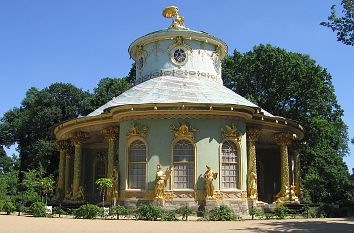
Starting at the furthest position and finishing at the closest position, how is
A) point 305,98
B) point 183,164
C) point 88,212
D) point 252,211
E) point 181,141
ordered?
point 305,98, point 181,141, point 183,164, point 252,211, point 88,212

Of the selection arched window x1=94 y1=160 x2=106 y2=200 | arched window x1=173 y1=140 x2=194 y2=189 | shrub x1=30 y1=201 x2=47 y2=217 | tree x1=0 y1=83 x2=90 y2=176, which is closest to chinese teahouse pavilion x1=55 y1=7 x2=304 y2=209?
arched window x1=173 y1=140 x2=194 y2=189

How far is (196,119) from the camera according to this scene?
20.8m

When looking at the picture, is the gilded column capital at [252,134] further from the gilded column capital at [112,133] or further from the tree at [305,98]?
the tree at [305,98]

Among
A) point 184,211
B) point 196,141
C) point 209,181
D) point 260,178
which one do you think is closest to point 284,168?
point 260,178

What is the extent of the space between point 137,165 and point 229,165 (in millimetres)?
4521

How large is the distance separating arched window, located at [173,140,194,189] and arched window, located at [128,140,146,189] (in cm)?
156

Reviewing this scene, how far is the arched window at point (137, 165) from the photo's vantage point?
2083 centimetres

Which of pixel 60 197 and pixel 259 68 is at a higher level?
pixel 259 68

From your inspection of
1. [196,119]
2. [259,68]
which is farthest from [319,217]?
[259,68]

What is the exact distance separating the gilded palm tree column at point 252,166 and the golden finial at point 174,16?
9208 millimetres

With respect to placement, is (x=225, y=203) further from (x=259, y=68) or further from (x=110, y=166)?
(x=259, y=68)

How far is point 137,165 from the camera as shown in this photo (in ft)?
68.9

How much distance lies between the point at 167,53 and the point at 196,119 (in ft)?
24.0

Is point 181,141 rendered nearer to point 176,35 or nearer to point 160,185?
point 160,185
